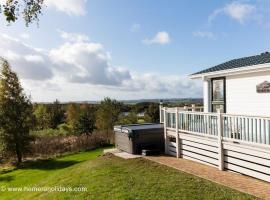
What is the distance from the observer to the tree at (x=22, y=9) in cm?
759

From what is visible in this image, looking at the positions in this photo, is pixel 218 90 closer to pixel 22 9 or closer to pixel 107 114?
pixel 22 9

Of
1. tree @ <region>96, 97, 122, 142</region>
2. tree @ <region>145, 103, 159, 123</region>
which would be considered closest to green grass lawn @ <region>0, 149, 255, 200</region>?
tree @ <region>96, 97, 122, 142</region>

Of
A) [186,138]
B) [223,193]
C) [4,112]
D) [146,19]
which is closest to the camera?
[223,193]

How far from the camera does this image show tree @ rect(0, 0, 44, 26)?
24.9 ft

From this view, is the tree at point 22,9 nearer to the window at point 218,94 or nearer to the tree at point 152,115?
the window at point 218,94

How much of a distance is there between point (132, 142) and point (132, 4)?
Result: 9.57 meters

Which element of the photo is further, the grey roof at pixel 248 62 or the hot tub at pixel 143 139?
the hot tub at pixel 143 139

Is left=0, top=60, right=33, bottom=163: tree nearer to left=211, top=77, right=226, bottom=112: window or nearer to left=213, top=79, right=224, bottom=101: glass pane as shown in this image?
left=211, top=77, right=226, bottom=112: window

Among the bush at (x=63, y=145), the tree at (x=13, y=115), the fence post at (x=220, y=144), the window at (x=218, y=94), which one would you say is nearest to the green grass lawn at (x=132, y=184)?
the fence post at (x=220, y=144)

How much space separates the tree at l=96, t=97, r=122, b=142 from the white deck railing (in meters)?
15.6

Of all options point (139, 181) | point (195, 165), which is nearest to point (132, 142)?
point (195, 165)

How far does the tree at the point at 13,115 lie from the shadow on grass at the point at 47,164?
1403 mm

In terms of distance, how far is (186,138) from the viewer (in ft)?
37.7

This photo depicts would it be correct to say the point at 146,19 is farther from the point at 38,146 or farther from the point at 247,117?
the point at 247,117
